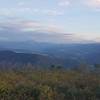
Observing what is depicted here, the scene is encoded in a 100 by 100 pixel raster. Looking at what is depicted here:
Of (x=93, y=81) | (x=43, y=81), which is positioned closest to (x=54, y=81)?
(x=43, y=81)

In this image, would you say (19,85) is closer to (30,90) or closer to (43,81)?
(30,90)

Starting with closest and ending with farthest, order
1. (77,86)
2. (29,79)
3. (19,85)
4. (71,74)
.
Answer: (19,85) → (77,86) → (29,79) → (71,74)

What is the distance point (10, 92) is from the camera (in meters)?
11.8

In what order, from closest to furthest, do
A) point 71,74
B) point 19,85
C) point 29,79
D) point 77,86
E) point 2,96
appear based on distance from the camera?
point 2,96 → point 19,85 → point 77,86 → point 29,79 → point 71,74

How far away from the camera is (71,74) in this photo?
1616 cm

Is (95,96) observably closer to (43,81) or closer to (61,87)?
(61,87)

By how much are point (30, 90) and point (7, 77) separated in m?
2.08

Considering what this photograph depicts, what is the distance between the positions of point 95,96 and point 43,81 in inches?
92.5

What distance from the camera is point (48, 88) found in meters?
12.0

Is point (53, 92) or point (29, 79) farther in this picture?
point (29, 79)

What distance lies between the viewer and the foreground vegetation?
1165cm

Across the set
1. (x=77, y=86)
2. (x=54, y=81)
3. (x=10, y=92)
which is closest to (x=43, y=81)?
(x=54, y=81)

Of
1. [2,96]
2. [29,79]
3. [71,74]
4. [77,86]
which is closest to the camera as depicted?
[2,96]

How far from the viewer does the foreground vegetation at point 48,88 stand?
11.6 metres
